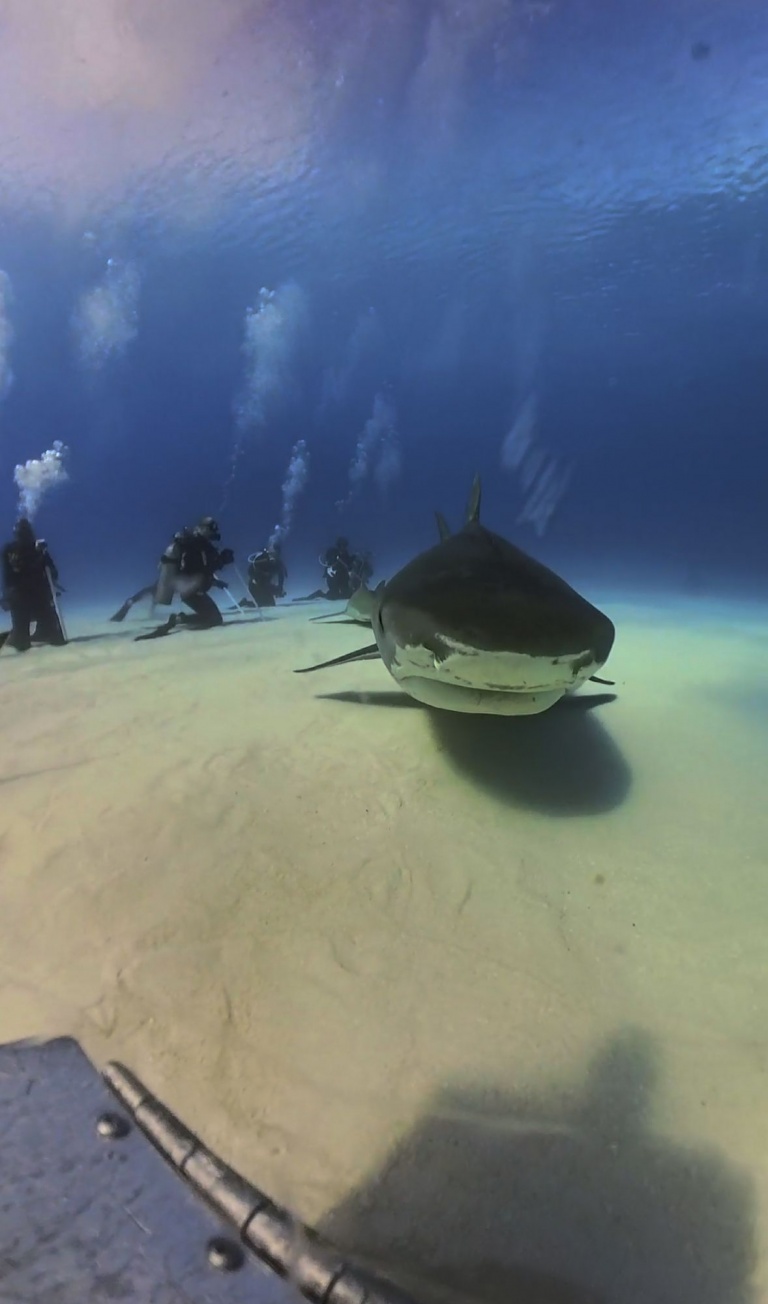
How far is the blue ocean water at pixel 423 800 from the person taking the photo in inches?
54.6

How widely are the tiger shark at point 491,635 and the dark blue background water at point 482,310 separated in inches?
903

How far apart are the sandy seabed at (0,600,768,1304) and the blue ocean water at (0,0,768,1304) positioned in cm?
1

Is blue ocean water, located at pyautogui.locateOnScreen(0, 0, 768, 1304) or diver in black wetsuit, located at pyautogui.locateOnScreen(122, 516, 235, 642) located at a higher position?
blue ocean water, located at pyautogui.locateOnScreen(0, 0, 768, 1304)

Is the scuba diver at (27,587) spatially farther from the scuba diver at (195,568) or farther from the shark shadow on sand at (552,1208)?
the shark shadow on sand at (552,1208)

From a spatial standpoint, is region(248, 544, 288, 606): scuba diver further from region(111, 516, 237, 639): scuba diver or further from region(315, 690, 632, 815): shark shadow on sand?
region(315, 690, 632, 815): shark shadow on sand

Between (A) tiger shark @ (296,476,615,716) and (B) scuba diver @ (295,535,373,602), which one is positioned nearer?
(A) tiger shark @ (296,476,615,716)

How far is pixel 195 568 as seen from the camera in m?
9.62

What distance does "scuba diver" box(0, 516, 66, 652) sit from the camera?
827cm

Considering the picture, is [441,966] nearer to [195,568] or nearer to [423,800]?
[423,800]

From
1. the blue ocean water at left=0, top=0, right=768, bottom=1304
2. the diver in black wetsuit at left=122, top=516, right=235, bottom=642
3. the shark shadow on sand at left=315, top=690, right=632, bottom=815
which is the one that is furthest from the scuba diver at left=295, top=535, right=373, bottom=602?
the shark shadow on sand at left=315, top=690, right=632, bottom=815

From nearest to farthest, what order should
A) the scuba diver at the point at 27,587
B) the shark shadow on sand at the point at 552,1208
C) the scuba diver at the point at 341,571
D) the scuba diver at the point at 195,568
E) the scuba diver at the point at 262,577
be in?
the shark shadow on sand at the point at 552,1208, the scuba diver at the point at 27,587, the scuba diver at the point at 195,568, the scuba diver at the point at 262,577, the scuba diver at the point at 341,571

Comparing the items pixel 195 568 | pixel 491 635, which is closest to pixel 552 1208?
pixel 491 635

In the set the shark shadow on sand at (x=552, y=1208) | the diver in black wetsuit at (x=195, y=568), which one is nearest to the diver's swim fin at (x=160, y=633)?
the diver in black wetsuit at (x=195, y=568)

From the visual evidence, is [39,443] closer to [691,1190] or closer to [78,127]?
[78,127]
